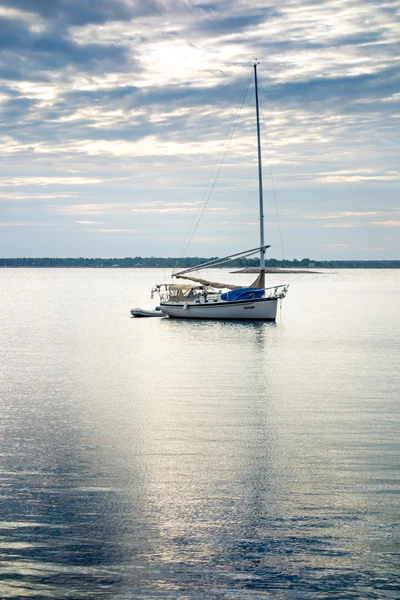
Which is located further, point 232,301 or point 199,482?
point 232,301

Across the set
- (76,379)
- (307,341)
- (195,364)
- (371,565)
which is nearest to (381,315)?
(307,341)

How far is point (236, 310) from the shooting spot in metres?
56.1

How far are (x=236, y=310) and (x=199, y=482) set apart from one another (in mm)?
43239

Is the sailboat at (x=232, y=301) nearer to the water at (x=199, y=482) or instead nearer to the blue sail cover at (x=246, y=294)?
the blue sail cover at (x=246, y=294)

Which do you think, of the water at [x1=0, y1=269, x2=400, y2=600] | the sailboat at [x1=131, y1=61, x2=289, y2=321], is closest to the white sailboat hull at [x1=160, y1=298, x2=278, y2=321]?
the sailboat at [x1=131, y1=61, x2=289, y2=321]

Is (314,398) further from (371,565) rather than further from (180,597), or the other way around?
(180,597)

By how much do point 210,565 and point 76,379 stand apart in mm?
18411

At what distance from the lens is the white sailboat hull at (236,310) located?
183ft

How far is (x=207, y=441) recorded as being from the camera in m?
16.3

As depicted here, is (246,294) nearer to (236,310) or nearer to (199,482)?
(236,310)

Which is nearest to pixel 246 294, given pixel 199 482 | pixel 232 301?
pixel 232 301

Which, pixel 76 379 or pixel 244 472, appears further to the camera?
pixel 76 379

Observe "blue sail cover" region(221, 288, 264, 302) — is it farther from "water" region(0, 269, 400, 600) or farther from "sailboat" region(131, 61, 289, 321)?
"water" region(0, 269, 400, 600)

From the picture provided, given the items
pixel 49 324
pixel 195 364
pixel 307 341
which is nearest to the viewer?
pixel 195 364
